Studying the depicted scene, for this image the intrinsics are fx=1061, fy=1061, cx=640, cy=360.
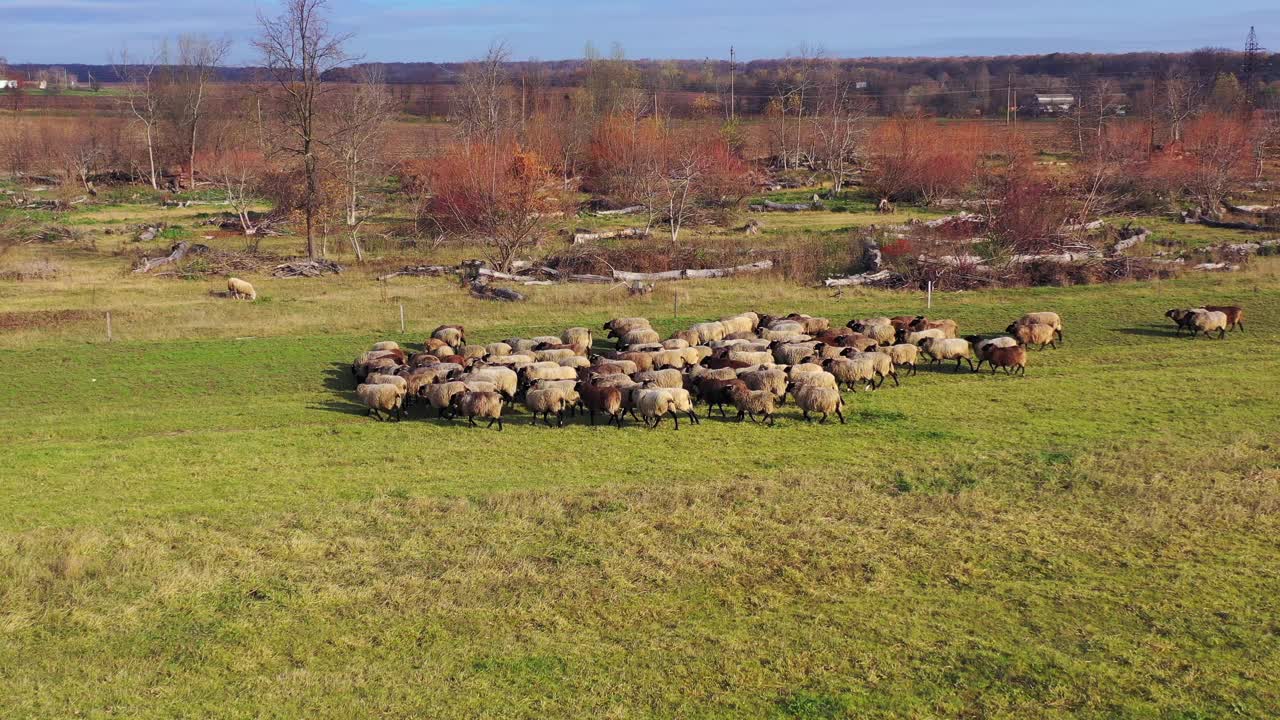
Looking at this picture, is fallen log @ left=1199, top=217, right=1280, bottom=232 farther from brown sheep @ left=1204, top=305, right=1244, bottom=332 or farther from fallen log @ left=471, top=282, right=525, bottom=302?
fallen log @ left=471, top=282, right=525, bottom=302

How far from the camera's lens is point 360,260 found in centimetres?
4162

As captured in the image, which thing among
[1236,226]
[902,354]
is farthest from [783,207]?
[902,354]

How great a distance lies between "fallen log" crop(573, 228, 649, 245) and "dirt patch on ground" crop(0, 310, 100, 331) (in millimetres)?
19974

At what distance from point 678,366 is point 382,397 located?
255 inches

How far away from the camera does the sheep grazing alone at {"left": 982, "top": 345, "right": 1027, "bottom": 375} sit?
926 inches

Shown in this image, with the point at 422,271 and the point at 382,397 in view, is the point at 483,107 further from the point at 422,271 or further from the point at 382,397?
the point at 382,397

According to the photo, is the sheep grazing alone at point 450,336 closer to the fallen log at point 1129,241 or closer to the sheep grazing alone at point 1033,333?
the sheep grazing alone at point 1033,333

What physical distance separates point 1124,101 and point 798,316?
9819cm

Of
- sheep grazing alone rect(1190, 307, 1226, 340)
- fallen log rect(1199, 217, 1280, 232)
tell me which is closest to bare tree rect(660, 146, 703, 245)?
sheep grazing alone rect(1190, 307, 1226, 340)

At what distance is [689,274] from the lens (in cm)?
3728

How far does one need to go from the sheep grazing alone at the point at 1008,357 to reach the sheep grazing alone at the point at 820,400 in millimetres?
5492

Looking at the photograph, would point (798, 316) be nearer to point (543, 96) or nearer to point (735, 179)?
point (735, 179)

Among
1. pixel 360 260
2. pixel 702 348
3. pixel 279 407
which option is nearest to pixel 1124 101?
pixel 360 260

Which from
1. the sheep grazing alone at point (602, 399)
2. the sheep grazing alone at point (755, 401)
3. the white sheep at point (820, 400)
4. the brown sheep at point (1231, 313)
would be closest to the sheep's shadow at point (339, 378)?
the sheep grazing alone at point (602, 399)
